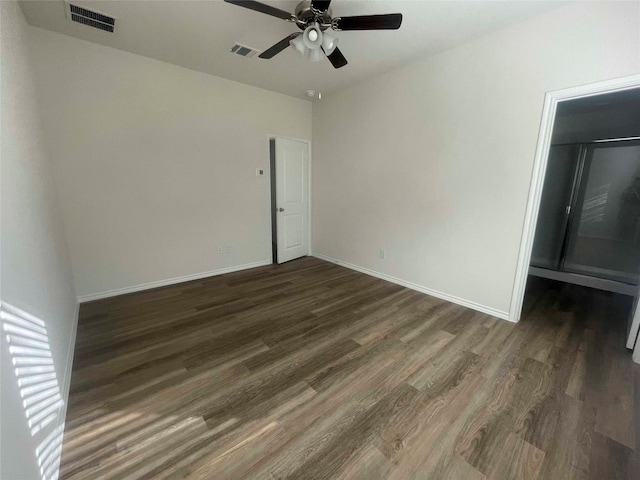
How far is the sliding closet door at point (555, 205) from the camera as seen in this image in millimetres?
3912

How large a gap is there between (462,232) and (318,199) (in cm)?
247

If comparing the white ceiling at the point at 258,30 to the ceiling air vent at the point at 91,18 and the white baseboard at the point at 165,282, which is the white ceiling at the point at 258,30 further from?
the white baseboard at the point at 165,282

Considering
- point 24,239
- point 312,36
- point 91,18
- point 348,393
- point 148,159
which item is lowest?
point 348,393

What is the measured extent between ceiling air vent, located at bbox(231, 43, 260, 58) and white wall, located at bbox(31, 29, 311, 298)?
2.57 feet

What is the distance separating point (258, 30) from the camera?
93.9 inches

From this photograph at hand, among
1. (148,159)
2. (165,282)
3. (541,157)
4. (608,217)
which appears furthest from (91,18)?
(608,217)

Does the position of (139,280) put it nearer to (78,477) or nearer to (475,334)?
(78,477)

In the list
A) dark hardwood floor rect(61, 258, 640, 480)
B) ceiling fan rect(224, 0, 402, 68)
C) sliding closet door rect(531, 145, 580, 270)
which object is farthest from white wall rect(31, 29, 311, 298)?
sliding closet door rect(531, 145, 580, 270)

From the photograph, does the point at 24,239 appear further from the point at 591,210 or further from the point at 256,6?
the point at 591,210

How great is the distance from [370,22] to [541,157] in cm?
186

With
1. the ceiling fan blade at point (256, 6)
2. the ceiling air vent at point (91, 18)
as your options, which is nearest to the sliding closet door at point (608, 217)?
the ceiling fan blade at point (256, 6)

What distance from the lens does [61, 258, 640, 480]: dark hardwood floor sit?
1277 millimetres

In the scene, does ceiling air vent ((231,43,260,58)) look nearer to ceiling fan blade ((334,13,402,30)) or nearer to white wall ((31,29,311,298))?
white wall ((31,29,311,298))

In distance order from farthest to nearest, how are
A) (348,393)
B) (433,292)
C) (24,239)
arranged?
(433,292) → (348,393) → (24,239)
